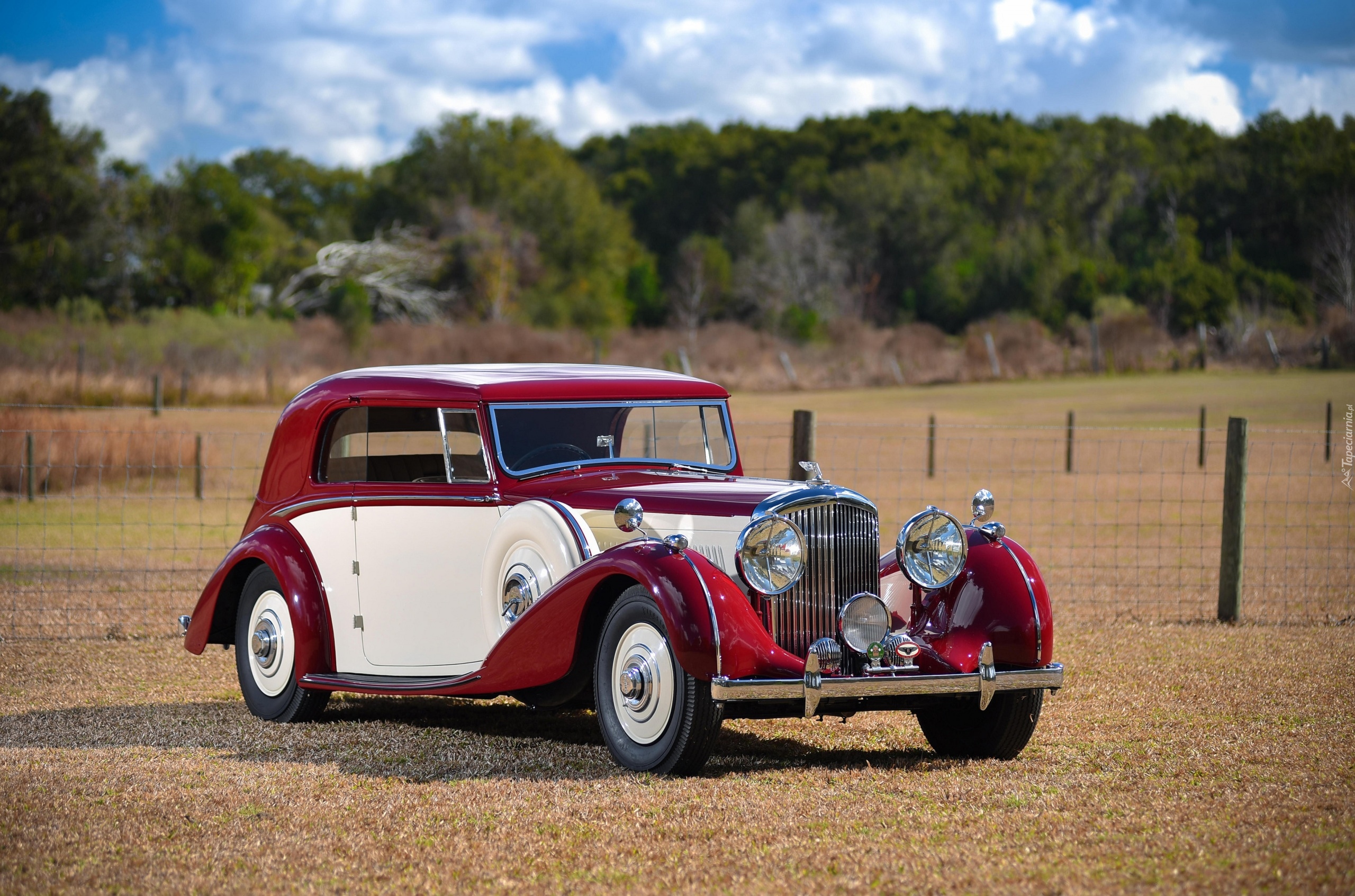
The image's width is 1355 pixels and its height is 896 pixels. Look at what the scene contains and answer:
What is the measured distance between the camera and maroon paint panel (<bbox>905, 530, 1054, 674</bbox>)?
594 cm

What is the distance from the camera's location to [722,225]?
3172 inches

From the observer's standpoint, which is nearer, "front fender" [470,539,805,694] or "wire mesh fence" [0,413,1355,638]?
"front fender" [470,539,805,694]

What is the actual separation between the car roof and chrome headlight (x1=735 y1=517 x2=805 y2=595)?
1423 millimetres

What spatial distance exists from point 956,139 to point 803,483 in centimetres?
8412

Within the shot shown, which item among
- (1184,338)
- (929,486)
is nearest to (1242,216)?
(1184,338)

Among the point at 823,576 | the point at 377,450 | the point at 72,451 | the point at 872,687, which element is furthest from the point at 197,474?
the point at 872,687

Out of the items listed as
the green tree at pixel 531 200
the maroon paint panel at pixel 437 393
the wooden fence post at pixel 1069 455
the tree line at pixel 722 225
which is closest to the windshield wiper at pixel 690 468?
the maroon paint panel at pixel 437 393

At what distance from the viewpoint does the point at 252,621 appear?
7348 millimetres

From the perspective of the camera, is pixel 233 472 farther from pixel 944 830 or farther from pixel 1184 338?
pixel 1184 338

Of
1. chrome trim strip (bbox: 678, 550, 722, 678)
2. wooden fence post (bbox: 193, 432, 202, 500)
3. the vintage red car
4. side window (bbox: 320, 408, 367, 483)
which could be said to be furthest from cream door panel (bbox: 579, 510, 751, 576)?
wooden fence post (bbox: 193, 432, 202, 500)

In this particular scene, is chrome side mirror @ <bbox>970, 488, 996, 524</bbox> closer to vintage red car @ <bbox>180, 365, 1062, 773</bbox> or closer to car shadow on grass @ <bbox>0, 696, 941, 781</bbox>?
vintage red car @ <bbox>180, 365, 1062, 773</bbox>

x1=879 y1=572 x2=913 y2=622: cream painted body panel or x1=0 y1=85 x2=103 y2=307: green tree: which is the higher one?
x1=0 y1=85 x2=103 y2=307: green tree

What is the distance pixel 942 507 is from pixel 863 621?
1382 centimetres

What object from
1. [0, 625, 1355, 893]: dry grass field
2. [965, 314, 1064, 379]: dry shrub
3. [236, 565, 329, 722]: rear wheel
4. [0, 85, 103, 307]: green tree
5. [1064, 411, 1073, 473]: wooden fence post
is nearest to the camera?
[0, 625, 1355, 893]: dry grass field
